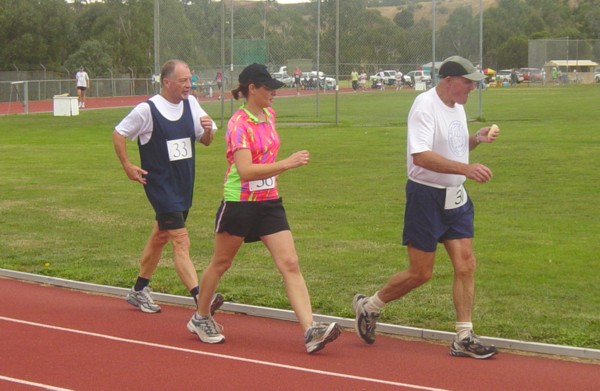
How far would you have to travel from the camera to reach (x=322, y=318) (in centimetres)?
894

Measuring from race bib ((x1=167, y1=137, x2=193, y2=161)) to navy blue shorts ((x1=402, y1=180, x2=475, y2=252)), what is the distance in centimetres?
217

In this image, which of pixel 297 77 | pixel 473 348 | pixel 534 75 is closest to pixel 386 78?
pixel 297 77

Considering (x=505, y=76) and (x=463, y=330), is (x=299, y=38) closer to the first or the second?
(x=463, y=330)

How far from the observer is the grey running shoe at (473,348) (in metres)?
7.66

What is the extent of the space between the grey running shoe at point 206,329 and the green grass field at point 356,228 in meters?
1.29

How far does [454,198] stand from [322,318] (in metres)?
1.78

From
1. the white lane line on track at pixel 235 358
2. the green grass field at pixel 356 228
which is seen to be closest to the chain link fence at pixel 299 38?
the green grass field at pixel 356 228

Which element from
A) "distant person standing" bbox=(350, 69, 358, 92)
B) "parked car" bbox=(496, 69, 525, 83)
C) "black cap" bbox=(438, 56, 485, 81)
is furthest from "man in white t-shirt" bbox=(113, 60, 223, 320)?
"parked car" bbox=(496, 69, 525, 83)

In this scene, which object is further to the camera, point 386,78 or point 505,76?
point 505,76

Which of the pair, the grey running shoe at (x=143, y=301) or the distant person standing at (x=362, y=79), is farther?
the distant person standing at (x=362, y=79)

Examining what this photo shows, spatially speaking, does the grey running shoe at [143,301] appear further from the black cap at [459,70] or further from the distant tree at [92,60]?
the distant tree at [92,60]

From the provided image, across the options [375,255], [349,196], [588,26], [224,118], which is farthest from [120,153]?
[588,26]

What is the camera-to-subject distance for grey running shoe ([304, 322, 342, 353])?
770cm

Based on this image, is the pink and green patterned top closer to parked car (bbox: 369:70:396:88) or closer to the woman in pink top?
the woman in pink top
